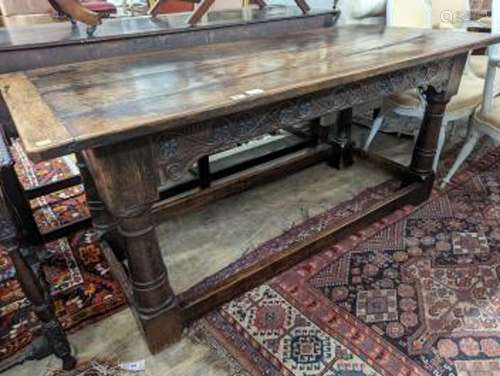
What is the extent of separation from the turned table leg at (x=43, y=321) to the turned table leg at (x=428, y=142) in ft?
5.41

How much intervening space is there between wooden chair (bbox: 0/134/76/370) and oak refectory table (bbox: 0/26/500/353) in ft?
0.74

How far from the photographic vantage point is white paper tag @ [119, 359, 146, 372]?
119cm

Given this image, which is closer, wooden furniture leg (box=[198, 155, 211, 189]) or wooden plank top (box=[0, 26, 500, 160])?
wooden plank top (box=[0, 26, 500, 160])

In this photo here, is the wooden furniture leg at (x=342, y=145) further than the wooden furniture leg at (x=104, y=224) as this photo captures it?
Yes

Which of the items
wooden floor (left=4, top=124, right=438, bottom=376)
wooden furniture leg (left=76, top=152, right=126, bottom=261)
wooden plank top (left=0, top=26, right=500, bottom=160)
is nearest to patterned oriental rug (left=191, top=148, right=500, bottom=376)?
wooden floor (left=4, top=124, right=438, bottom=376)

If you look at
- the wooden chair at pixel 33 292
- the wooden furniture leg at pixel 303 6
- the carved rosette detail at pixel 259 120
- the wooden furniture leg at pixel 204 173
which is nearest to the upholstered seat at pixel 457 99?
the carved rosette detail at pixel 259 120

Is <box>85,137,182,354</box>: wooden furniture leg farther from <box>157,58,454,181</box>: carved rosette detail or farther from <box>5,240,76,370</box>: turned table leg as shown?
<box>5,240,76,370</box>: turned table leg

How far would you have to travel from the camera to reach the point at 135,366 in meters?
1.20

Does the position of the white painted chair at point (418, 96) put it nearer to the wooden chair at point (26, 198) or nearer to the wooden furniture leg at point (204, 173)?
the wooden furniture leg at point (204, 173)

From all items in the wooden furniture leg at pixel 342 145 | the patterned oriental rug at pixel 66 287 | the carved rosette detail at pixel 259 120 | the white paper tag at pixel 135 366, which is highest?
the carved rosette detail at pixel 259 120

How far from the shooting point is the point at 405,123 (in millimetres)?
2773

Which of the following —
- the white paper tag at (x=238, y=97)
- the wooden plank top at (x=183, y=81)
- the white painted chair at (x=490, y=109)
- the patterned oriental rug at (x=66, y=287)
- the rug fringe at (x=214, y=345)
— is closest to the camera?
the wooden plank top at (x=183, y=81)

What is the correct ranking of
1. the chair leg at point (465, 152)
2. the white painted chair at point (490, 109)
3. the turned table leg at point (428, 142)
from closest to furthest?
the turned table leg at point (428, 142)
the white painted chair at point (490, 109)
the chair leg at point (465, 152)

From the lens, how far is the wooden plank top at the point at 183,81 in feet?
2.67
